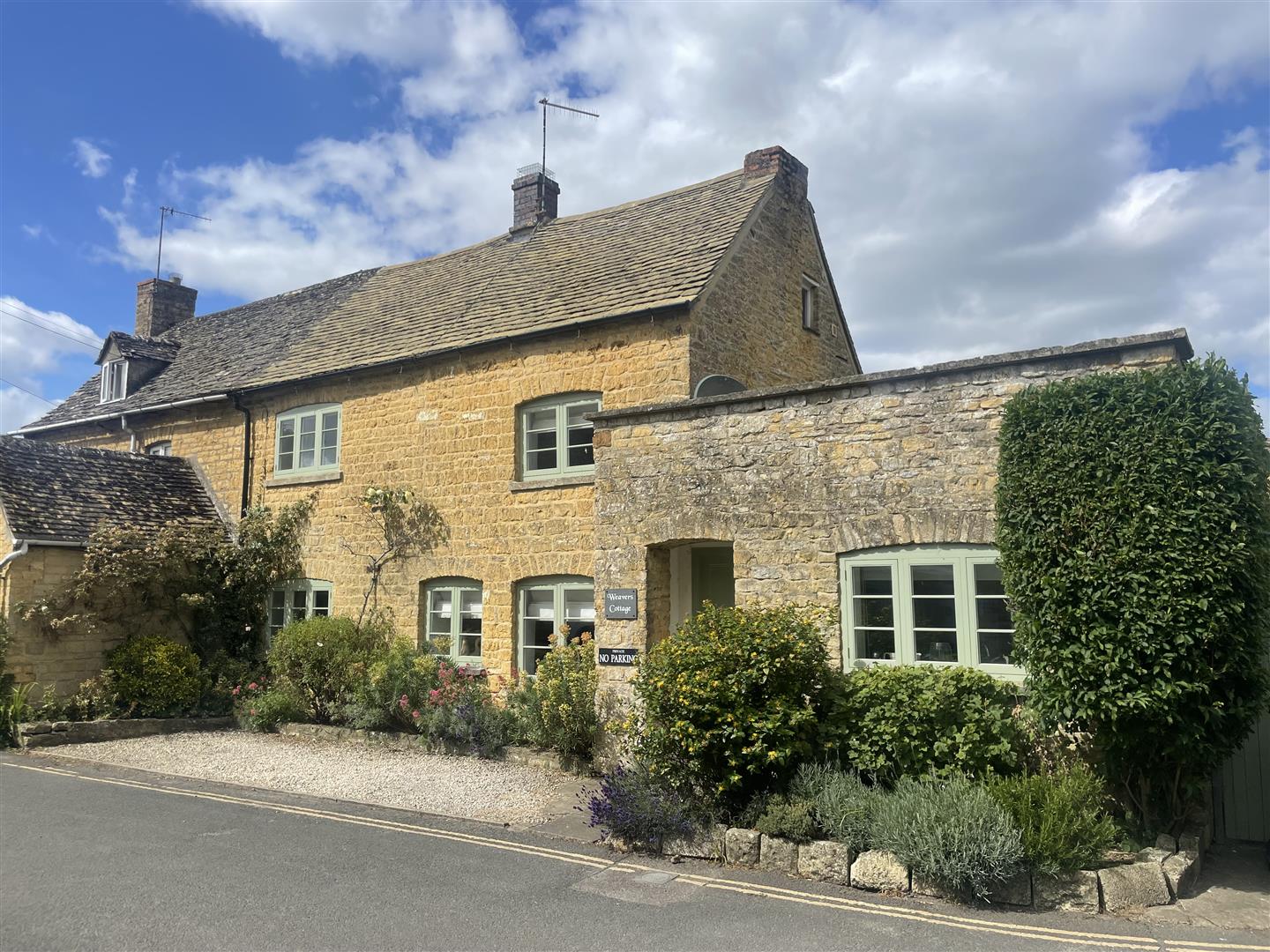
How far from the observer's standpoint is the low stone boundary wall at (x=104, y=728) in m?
12.7

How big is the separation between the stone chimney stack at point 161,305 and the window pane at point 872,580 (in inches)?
911

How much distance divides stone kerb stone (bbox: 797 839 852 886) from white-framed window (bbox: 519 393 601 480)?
7.08m

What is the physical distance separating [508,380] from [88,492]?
8.34 metres

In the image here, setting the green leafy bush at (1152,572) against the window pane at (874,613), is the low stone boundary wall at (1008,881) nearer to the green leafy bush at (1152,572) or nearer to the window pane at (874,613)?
the green leafy bush at (1152,572)

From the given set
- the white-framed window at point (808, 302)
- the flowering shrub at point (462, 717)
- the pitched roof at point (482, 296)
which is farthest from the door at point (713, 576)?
the white-framed window at point (808, 302)

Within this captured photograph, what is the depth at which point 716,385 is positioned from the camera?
519 inches

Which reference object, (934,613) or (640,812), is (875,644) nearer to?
(934,613)

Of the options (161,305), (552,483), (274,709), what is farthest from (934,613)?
(161,305)

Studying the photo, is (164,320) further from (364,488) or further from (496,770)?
(496,770)

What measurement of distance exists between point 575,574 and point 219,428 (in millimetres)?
9767

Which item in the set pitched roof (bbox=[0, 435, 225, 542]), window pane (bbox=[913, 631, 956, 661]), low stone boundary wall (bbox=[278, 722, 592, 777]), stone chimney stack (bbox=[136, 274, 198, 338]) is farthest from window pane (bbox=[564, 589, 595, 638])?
stone chimney stack (bbox=[136, 274, 198, 338])

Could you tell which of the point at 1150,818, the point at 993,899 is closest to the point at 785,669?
the point at 993,899

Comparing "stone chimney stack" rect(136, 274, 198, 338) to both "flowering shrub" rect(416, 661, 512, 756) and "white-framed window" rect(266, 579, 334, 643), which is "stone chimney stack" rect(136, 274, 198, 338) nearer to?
"white-framed window" rect(266, 579, 334, 643)

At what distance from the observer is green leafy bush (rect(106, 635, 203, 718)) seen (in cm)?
1416
